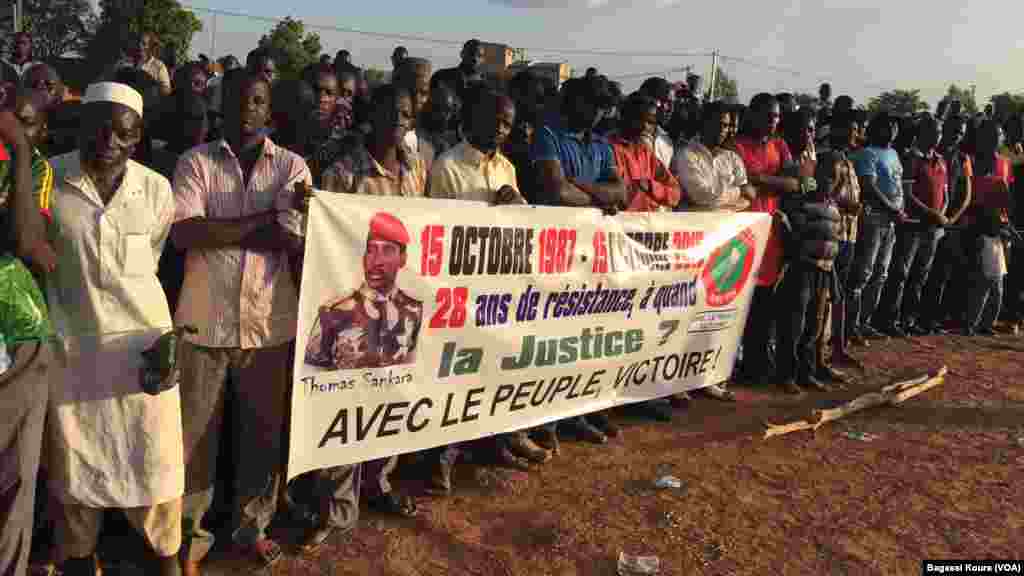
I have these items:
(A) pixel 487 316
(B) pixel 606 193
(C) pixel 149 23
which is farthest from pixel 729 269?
(C) pixel 149 23

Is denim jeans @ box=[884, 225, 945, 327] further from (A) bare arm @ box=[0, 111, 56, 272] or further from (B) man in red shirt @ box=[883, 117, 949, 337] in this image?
(A) bare arm @ box=[0, 111, 56, 272]

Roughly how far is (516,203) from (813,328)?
3.63m

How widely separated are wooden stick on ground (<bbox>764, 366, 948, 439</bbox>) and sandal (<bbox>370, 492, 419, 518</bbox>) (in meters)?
2.63

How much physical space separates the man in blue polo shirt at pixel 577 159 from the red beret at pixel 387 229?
1.19m

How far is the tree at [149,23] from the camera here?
32500 mm

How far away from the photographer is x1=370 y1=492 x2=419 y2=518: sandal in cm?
389

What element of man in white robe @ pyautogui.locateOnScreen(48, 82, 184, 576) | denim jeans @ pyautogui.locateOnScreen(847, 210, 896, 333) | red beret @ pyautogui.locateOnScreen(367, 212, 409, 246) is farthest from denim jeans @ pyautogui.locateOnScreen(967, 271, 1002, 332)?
man in white robe @ pyautogui.locateOnScreen(48, 82, 184, 576)

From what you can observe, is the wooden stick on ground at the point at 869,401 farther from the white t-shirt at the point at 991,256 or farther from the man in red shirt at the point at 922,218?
the white t-shirt at the point at 991,256

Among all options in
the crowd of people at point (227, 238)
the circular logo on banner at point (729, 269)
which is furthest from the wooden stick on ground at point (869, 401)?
the circular logo on banner at point (729, 269)

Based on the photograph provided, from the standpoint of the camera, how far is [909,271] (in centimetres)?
869

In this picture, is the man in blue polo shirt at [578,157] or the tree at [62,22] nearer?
the man in blue polo shirt at [578,157]

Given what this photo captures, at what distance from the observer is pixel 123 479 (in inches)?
115

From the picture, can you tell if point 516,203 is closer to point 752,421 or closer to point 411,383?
point 411,383

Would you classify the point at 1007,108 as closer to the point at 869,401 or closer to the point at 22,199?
the point at 869,401
